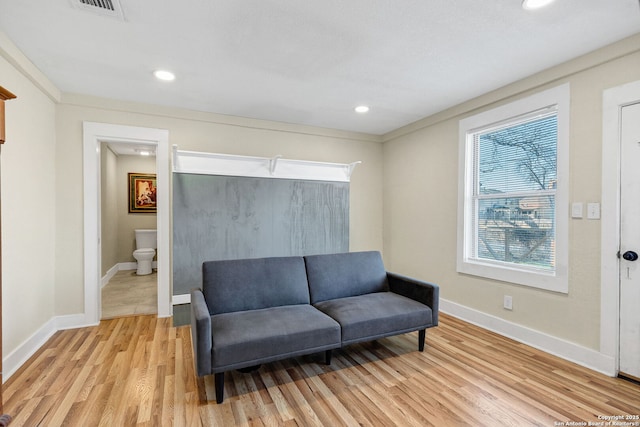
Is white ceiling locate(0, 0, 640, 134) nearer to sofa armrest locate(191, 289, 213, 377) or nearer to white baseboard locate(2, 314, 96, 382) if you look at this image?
sofa armrest locate(191, 289, 213, 377)

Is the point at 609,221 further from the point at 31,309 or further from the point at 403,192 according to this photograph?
the point at 31,309

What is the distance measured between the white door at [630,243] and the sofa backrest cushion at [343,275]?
69.3 inches

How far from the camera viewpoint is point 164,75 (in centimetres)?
276

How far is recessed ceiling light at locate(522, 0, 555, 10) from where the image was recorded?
1803mm

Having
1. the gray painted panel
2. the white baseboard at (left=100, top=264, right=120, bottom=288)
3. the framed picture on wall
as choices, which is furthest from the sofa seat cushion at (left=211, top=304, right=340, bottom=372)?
the framed picture on wall

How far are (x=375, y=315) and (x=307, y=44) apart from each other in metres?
2.10

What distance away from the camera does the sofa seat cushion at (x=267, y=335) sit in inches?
76.9

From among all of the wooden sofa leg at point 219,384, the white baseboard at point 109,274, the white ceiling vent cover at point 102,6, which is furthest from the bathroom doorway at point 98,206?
the white baseboard at point 109,274

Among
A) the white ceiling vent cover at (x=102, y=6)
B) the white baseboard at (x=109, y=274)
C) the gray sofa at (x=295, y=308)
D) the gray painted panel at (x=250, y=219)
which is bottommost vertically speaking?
the white baseboard at (x=109, y=274)

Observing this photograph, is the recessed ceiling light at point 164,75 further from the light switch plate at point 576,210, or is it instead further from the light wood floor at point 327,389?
the light switch plate at point 576,210

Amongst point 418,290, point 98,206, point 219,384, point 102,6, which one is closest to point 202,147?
point 98,206

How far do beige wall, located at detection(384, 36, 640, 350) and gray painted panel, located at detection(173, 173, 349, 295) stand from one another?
0.86 meters

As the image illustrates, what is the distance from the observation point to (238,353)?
77.2 inches

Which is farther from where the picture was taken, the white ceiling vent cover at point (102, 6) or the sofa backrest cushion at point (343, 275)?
the sofa backrest cushion at point (343, 275)
